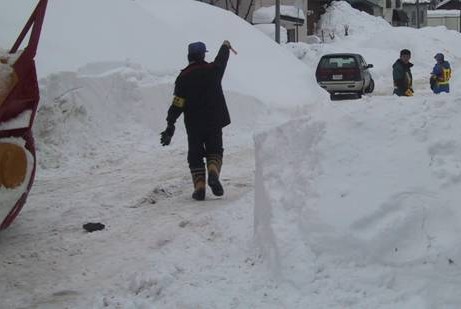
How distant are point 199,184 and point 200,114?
2.38 ft

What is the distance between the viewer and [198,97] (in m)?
7.12

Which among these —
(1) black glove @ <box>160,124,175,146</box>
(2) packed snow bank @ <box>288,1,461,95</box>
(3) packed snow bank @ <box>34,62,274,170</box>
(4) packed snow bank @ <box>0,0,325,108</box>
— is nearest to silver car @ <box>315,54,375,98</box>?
(2) packed snow bank @ <box>288,1,461,95</box>

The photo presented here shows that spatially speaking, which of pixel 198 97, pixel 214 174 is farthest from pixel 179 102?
pixel 214 174

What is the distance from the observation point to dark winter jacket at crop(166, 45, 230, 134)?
7.09m

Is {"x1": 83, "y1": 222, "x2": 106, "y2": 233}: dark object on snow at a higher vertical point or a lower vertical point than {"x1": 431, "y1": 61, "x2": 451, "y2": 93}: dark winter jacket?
lower

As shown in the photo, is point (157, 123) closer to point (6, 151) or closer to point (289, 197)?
point (6, 151)

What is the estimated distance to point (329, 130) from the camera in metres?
4.67

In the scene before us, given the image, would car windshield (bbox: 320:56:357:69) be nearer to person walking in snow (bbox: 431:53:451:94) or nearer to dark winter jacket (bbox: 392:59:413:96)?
person walking in snow (bbox: 431:53:451:94)

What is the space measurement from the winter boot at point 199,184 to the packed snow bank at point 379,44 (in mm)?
17575

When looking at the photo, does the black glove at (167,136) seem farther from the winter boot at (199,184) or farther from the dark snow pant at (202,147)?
the winter boot at (199,184)

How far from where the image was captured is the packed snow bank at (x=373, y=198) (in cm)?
393

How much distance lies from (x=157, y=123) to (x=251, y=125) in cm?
172

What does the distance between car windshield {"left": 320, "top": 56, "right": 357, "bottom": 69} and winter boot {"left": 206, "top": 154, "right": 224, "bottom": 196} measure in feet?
47.8

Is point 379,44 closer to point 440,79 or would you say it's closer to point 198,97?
point 440,79
